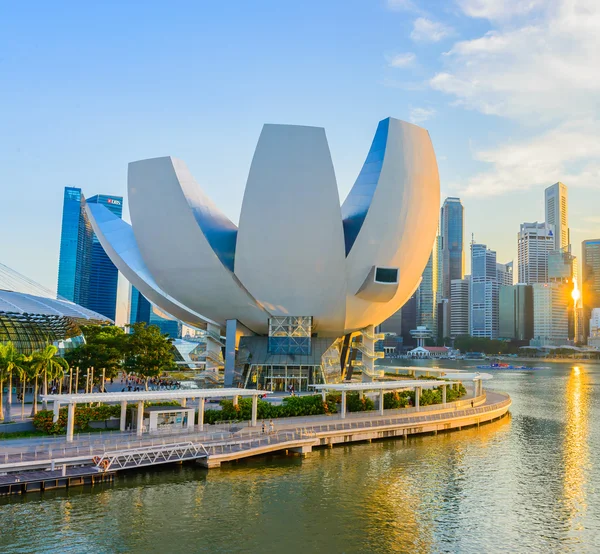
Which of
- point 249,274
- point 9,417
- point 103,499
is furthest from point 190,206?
point 103,499

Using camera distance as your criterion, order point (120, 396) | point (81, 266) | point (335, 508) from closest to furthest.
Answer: point (335, 508)
point (120, 396)
point (81, 266)

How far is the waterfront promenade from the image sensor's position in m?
22.6

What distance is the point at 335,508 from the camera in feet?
70.2

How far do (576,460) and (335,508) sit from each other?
15841 mm

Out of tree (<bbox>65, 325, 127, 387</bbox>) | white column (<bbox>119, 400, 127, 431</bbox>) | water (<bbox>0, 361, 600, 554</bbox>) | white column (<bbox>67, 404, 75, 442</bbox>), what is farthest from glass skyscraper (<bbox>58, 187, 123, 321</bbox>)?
water (<bbox>0, 361, 600, 554</bbox>)

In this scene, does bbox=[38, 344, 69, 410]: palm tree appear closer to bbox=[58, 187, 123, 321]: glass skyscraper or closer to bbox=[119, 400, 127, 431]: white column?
bbox=[119, 400, 127, 431]: white column

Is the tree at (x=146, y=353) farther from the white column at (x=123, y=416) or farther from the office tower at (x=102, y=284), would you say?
the office tower at (x=102, y=284)

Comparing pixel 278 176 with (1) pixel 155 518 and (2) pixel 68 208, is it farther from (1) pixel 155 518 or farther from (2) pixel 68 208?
(2) pixel 68 208

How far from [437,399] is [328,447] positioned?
1421cm

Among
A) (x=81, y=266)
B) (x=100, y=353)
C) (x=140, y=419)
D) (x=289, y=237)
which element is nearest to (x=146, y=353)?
(x=100, y=353)

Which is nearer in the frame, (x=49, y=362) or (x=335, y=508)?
(x=335, y=508)

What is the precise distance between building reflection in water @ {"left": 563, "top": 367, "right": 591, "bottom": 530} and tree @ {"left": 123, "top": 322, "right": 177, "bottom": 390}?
1031 inches

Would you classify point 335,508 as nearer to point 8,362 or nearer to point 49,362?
point 8,362

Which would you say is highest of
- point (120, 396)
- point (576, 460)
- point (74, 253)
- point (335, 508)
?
point (74, 253)
